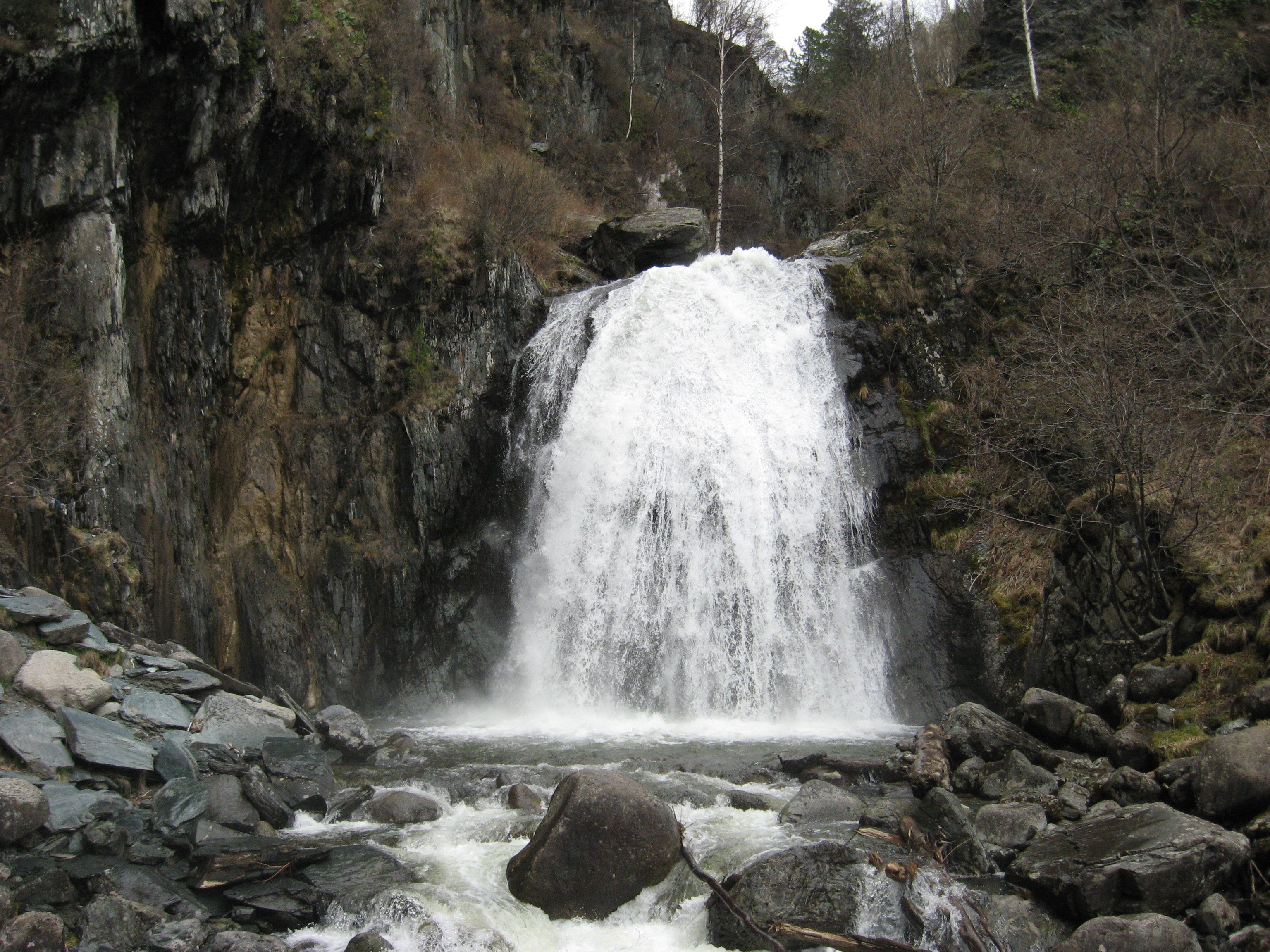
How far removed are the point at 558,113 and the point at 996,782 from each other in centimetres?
2544

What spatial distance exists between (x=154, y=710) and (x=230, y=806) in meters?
1.82

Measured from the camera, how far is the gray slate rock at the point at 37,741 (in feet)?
22.0

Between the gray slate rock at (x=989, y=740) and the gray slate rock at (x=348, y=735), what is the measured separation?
674 centimetres

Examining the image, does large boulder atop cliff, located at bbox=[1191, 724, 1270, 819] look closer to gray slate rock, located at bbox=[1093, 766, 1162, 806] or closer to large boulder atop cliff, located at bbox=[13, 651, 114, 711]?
gray slate rock, located at bbox=[1093, 766, 1162, 806]

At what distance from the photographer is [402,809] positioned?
310 inches

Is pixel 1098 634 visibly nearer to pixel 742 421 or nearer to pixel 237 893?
pixel 742 421

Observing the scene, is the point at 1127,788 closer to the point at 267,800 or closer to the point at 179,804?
the point at 267,800

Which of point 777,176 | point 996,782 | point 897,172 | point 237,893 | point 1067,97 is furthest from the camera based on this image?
point 777,176

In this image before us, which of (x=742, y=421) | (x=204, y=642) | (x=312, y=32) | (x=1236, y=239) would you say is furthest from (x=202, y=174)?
(x=1236, y=239)

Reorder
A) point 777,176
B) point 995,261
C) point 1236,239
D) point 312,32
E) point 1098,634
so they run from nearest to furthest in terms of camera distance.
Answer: point 1098,634 < point 1236,239 < point 312,32 < point 995,261 < point 777,176

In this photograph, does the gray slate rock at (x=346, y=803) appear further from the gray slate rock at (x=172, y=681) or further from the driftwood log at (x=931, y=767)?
the driftwood log at (x=931, y=767)

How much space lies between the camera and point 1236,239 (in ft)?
44.1

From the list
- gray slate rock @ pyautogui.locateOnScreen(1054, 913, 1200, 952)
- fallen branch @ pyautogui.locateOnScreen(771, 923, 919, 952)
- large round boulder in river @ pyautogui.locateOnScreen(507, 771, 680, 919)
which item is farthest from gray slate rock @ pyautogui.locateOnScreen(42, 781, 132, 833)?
gray slate rock @ pyautogui.locateOnScreen(1054, 913, 1200, 952)

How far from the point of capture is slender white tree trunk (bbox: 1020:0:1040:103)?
22625mm
